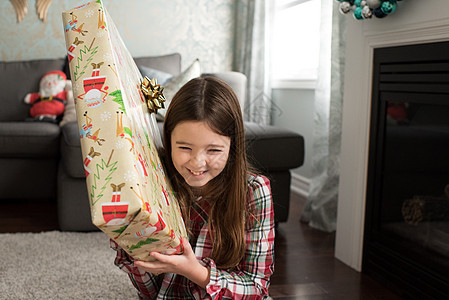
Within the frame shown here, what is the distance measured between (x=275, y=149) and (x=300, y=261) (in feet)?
1.91

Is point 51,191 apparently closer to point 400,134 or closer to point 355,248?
point 355,248

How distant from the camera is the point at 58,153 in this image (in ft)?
9.14

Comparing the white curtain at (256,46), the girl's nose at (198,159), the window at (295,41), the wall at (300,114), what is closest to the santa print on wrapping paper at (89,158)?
the girl's nose at (198,159)

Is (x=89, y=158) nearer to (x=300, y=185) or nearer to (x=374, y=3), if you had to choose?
(x=374, y=3)

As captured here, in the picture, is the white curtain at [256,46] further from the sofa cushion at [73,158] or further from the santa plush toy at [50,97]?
the sofa cushion at [73,158]

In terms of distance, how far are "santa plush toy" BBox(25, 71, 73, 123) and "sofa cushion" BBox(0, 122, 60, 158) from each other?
36cm

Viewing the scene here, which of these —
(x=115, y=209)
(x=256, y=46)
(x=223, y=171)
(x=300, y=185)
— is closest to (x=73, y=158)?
(x=223, y=171)

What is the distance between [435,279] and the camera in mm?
1613

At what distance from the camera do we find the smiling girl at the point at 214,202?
95 cm

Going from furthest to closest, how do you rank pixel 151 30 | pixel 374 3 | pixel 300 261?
pixel 151 30 → pixel 300 261 → pixel 374 3

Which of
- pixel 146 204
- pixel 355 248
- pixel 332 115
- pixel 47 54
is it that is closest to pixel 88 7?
pixel 146 204

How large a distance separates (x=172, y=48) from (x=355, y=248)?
2.64 metres

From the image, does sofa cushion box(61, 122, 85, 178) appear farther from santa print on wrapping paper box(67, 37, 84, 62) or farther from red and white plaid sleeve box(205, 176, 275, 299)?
santa print on wrapping paper box(67, 37, 84, 62)

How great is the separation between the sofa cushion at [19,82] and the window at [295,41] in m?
1.60
